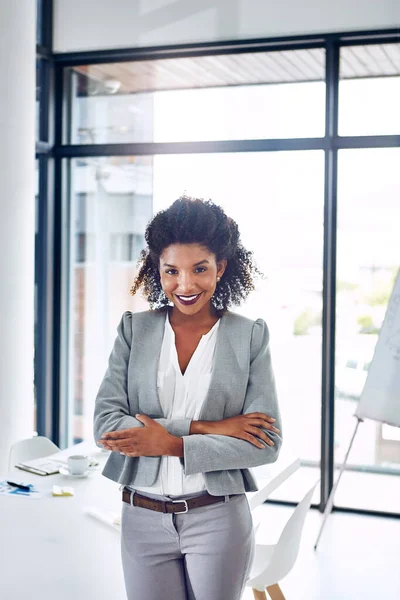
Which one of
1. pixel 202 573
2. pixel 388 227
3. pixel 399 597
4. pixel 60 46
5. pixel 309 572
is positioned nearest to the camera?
pixel 202 573

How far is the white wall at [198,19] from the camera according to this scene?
4.22 meters

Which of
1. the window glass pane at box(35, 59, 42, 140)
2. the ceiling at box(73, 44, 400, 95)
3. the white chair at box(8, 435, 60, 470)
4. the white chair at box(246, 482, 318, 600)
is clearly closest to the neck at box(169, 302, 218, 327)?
the white chair at box(246, 482, 318, 600)

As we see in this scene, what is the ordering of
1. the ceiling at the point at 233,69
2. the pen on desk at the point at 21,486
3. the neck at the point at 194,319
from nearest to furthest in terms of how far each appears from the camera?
the neck at the point at 194,319, the pen on desk at the point at 21,486, the ceiling at the point at 233,69

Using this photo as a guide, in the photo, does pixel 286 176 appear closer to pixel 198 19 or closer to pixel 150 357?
pixel 198 19

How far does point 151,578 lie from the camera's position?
5.10 ft

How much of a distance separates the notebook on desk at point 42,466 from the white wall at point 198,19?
2862 millimetres

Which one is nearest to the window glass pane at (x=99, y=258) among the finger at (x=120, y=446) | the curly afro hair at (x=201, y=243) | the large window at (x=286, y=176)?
the large window at (x=286, y=176)

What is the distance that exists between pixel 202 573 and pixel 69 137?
391cm

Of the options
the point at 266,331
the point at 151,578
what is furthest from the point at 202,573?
the point at 266,331

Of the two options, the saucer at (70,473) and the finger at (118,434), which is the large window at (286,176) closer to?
the saucer at (70,473)

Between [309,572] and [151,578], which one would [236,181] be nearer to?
[309,572]

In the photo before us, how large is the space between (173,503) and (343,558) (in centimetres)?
251

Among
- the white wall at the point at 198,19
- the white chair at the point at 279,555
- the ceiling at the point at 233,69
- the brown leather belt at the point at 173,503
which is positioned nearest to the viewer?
the brown leather belt at the point at 173,503

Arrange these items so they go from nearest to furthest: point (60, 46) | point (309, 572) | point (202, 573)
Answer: point (202, 573) → point (309, 572) → point (60, 46)
